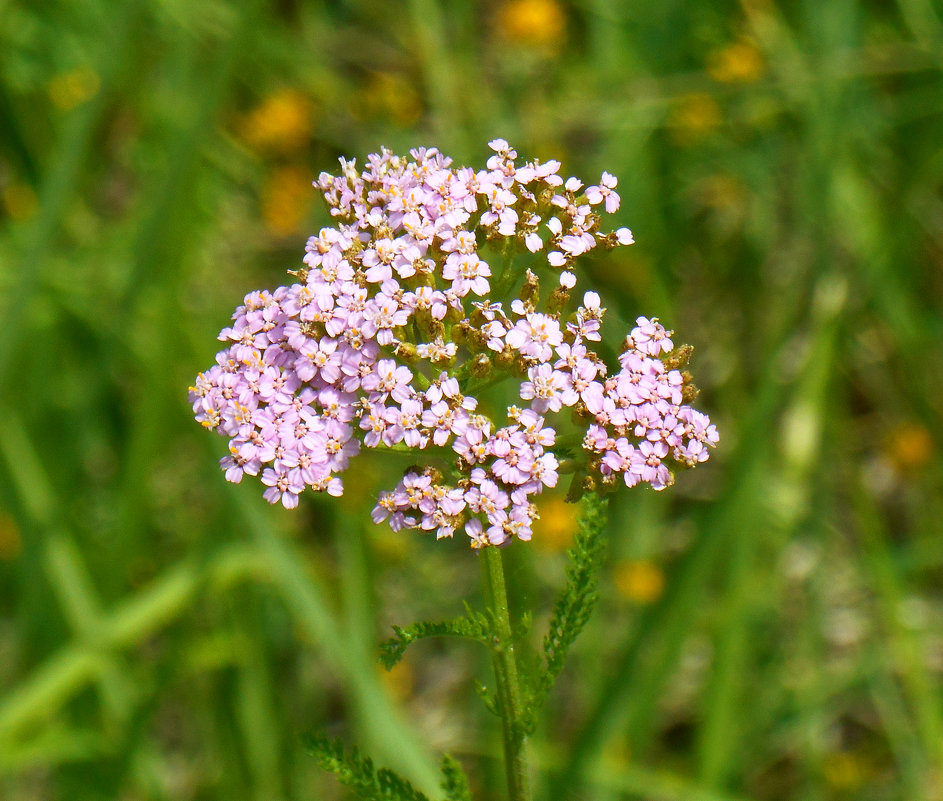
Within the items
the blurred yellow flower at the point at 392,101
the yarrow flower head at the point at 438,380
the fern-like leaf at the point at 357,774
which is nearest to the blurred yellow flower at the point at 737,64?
the blurred yellow flower at the point at 392,101

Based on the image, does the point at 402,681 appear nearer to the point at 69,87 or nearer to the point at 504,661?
the point at 504,661

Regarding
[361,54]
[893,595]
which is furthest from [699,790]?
[361,54]

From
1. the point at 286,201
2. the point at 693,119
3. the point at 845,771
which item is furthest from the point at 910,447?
the point at 286,201

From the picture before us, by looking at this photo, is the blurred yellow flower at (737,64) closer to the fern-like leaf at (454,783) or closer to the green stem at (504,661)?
the green stem at (504,661)

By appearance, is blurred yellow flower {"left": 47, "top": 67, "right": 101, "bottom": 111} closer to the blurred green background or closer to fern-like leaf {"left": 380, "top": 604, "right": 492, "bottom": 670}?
the blurred green background

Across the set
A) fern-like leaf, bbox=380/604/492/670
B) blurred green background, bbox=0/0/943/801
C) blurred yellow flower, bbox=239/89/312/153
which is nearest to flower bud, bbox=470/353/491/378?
fern-like leaf, bbox=380/604/492/670

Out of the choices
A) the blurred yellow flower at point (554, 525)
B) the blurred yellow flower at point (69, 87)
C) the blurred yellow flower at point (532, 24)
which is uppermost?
the blurred yellow flower at point (532, 24)

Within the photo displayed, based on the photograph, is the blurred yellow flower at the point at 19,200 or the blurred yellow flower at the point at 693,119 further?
the blurred yellow flower at the point at 19,200
